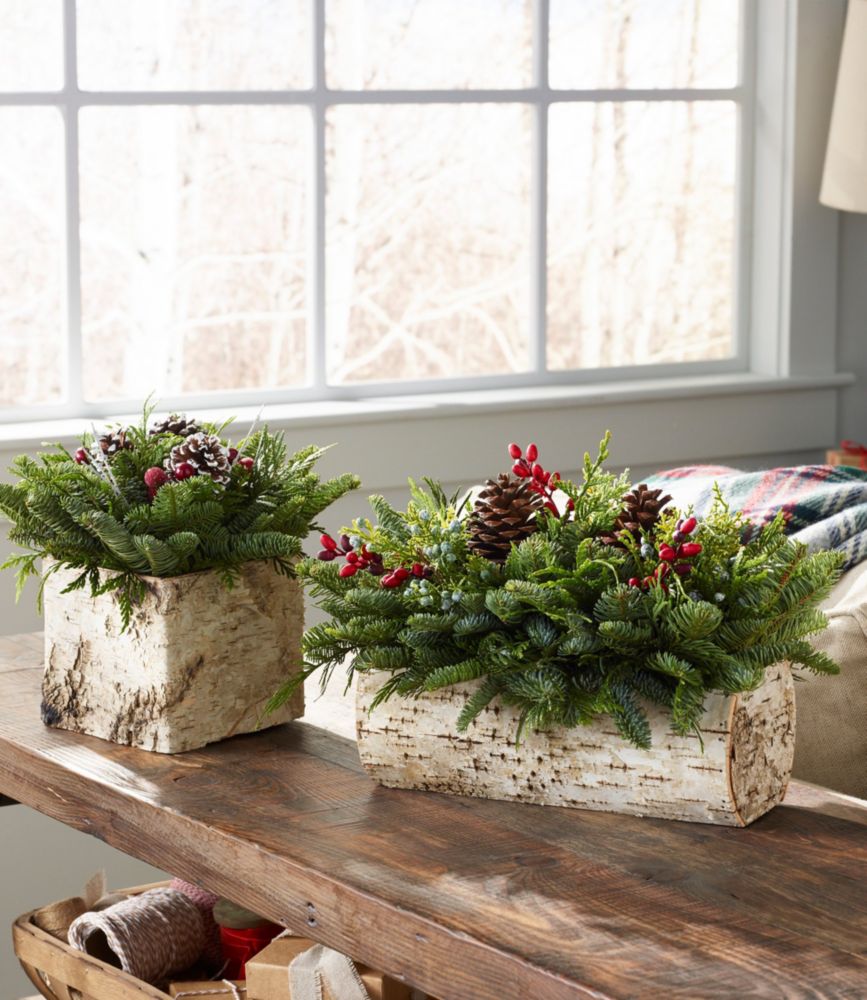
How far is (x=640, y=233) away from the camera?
11.6ft

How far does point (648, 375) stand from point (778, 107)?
655 millimetres

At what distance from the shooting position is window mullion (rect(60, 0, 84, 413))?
284 cm

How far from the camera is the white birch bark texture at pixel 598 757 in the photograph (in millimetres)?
1195

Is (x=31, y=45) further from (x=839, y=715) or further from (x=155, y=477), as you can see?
(x=839, y=715)

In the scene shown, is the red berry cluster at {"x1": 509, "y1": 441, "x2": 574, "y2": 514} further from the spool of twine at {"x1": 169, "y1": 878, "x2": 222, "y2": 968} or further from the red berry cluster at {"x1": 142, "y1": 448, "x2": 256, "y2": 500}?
the spool of twine at {"x1": 169, "y1": 878, "x2": 222, "y2": 968}

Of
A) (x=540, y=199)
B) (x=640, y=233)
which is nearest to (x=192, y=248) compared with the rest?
(x=540, y=199)

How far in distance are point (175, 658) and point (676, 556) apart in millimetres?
446

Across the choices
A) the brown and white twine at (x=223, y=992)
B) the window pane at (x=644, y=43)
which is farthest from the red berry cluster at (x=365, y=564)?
the window pane at (x=644, y=43)

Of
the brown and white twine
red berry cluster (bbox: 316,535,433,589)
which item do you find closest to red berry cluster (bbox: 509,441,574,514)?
red berry cluster (bbox: 316,535,433,589)

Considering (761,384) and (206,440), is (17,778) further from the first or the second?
(761,384)

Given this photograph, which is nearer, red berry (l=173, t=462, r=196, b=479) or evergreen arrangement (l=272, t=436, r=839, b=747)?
evergreen arrangement (l=272, t=436, r=839, b=747)

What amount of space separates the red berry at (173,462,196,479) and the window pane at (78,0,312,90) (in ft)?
5.68

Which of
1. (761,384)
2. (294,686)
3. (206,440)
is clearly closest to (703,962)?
(294,686)

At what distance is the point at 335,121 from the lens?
3158mm
